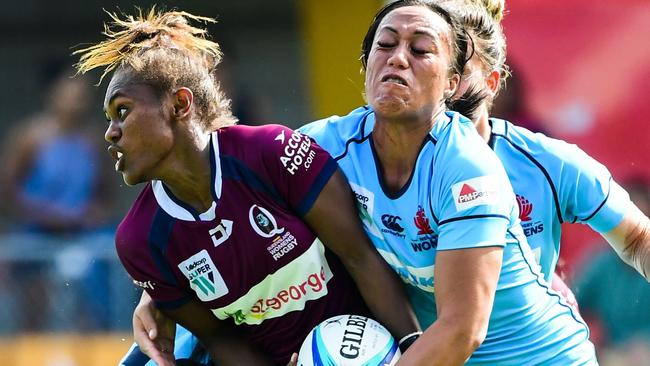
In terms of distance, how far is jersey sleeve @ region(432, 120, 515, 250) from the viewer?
12.8 ft

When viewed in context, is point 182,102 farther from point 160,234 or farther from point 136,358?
point 136,358

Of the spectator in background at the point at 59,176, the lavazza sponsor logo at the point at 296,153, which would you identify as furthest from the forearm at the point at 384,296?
the spectator in background at the point at 59,176

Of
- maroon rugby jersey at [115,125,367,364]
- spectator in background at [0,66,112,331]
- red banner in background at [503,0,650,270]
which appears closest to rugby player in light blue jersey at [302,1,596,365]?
maroon rugby jersey at [115,125,367,364]

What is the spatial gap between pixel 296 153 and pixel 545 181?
0.93 m

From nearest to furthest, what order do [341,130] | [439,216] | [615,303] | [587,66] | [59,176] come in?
[439,216], [341,130], [615,303], [587,66], [59,176]

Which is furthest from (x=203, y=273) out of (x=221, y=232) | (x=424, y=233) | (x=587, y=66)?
(x=587, y=66)

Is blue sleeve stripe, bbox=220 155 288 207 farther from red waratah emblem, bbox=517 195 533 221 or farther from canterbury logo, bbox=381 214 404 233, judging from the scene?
red waratah emblem, bbox=517 195 533 221

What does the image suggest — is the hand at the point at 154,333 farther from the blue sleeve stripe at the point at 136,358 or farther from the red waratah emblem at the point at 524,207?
the red waratah emblem at the point at 524,207

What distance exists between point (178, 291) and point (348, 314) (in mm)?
630

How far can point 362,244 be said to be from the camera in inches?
168

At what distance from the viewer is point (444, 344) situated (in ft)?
12.7

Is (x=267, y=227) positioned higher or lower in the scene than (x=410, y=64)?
lower

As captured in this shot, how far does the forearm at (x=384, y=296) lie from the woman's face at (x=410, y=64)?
57 centimetres

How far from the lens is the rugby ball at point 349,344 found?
4031 millimetres
